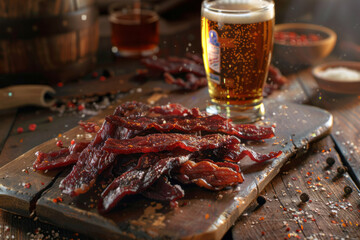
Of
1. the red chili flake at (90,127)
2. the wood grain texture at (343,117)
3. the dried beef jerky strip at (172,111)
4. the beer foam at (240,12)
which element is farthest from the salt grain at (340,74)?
the red chili flake at (90,127)

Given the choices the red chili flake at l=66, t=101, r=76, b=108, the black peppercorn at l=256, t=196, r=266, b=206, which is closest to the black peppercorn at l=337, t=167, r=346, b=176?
the black peppercorn at l=256, t=196, r=266, b=206

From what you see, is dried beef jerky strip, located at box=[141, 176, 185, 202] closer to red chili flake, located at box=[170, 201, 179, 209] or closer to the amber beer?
red chili flake, located at box=[170, 201, 179, 209]

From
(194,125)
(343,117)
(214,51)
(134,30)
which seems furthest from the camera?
(134,30)

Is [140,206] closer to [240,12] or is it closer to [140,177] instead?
[140,177]

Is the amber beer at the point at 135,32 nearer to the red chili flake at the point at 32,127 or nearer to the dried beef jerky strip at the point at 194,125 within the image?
the red chili flake at the point at 32,127

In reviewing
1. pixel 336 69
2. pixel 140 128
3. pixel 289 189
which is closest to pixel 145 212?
pixel 140 128

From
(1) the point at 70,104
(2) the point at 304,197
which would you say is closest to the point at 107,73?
(1) the point at 70,104

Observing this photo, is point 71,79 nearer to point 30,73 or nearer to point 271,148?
point 30,73
